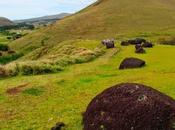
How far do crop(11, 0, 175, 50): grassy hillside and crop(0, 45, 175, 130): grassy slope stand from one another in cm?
6340

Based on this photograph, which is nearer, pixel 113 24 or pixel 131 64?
pixel 131 64

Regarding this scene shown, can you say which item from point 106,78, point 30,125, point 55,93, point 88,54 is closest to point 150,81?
point 106,78

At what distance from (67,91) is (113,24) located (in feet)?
296

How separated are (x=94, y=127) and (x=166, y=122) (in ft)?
8.25

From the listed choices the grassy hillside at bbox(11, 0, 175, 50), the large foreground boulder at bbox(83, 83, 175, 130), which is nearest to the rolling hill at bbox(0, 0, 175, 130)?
the large foreground boulder at bbox(83, 83, 175, 130)

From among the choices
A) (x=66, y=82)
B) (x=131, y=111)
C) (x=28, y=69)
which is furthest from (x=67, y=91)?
(x=131, y=111)

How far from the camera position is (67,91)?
2761cm

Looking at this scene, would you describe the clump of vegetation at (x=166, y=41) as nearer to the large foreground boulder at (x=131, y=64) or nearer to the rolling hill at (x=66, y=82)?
the rolling hill at (x=66, y=82)

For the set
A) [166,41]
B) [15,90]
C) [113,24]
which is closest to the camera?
[15,90]

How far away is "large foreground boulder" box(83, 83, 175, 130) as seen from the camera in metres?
14.9

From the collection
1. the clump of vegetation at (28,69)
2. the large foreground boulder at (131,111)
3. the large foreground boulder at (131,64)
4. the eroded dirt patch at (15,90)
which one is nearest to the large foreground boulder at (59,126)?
the large foreground boulder at (131,111)

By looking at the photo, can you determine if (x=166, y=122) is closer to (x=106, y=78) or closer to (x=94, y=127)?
(x=94, y=127)

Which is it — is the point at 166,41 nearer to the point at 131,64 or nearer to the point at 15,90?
the point at 131,64

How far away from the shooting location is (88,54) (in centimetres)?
4878
